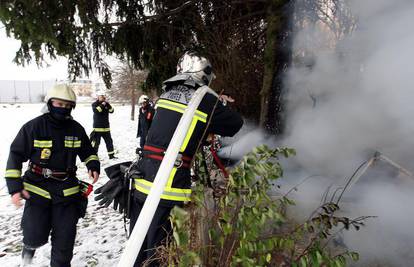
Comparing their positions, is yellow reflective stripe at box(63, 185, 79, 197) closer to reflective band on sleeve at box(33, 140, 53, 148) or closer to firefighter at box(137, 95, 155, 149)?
reflective band on sleeve at box(33, 140, 53, 148)

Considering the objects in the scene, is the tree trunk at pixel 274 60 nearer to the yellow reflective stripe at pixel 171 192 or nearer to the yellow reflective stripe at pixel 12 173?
the yellow reflective stripe at pixel 171 192

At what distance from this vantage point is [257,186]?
153 centimetres

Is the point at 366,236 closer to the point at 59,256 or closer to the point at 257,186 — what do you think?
the point at 257,186

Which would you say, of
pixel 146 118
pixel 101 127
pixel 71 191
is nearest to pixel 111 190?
pixel 71 191

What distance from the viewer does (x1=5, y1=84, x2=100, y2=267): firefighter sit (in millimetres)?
2599

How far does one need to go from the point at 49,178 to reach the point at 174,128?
1.33m

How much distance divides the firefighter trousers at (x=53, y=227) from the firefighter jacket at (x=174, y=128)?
888 millimetres

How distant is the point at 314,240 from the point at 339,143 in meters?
2.16

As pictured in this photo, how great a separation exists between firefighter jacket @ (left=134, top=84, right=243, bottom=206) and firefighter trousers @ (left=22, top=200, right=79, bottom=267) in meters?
0.89

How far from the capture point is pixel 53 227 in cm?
269

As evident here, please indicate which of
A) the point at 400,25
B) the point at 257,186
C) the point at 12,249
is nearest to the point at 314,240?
the point at 257,186

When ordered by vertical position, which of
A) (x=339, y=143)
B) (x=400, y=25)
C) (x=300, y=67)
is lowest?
(x=339, y=143)

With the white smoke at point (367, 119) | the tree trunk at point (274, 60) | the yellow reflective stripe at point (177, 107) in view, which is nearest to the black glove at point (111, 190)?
the yellow reflective stripe at point (177, 107)

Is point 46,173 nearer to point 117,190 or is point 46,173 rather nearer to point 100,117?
point 117,190
